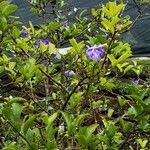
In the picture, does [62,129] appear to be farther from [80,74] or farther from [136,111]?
[136,111]

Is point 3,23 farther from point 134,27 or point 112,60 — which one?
point 134,27

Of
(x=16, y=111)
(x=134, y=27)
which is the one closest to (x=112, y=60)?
(x=16, y=111)

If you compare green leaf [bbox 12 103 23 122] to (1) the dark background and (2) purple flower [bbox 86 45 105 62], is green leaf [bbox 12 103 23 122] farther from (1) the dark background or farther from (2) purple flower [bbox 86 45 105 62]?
(1) the dark background

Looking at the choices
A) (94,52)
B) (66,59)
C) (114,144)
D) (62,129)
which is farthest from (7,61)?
(114,144)

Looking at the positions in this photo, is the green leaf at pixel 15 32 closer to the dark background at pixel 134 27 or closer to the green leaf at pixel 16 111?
the green leaf at pixel 16 111

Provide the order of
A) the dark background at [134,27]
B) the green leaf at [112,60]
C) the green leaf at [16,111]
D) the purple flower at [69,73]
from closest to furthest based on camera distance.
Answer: the green leaf at [16,111] → the green leaf at [112,60] → the purple flower at [69,73] → the dark background at [134,27]

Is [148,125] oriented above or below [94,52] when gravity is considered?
below

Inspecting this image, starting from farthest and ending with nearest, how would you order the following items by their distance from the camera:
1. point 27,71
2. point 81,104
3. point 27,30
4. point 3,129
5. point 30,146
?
point 27,30 → point 3,129 → point 81,104 → point 27,71 → point 30,146

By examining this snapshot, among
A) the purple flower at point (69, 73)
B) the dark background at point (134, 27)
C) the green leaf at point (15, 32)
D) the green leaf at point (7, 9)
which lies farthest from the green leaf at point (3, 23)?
the dark background at point (134, 27)
